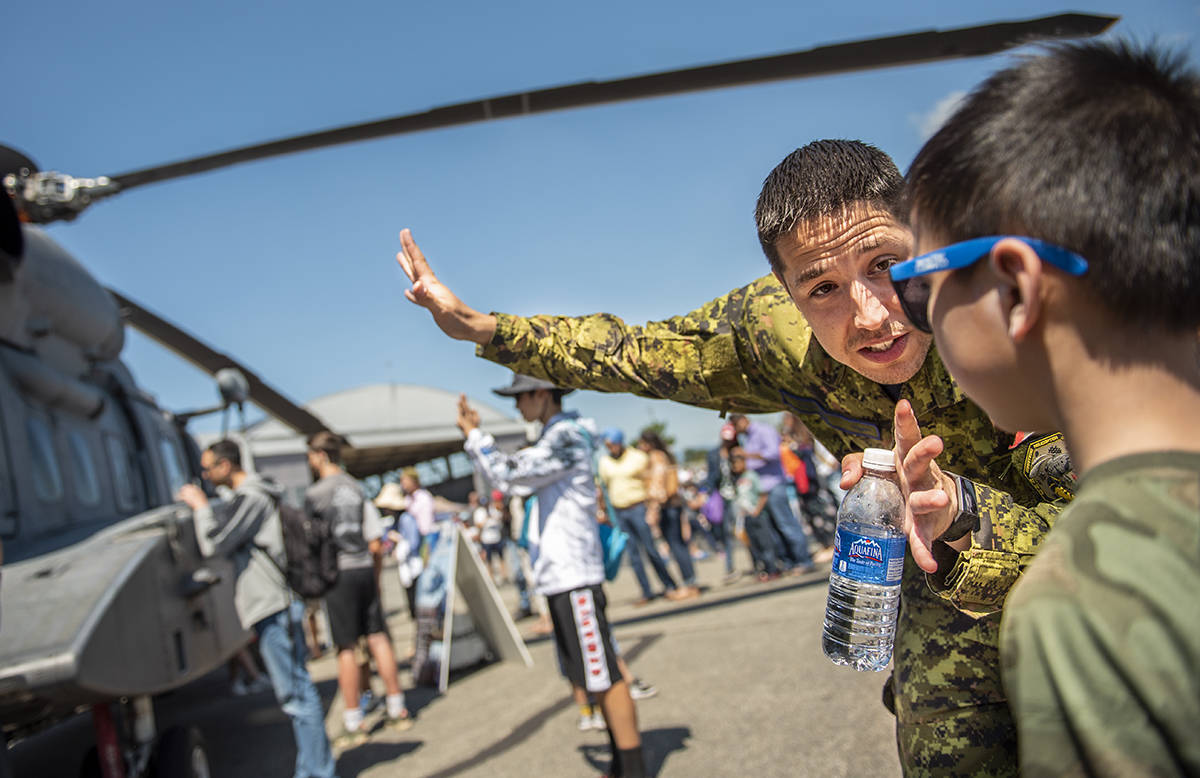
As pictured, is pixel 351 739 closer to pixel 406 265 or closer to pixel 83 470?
pixel 83 470

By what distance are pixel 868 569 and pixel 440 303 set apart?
139 centimetres

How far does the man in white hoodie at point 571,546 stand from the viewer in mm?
3955

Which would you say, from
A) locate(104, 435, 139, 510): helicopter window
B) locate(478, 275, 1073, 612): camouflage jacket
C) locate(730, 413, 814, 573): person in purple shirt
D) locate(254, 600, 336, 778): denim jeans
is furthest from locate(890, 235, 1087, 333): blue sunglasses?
locate(730, 413, 814, 573): person in purple shirt

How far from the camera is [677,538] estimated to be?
33.4 feet

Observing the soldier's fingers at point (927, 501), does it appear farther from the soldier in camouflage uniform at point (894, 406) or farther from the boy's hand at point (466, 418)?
the boy's hand at point (466, 418)

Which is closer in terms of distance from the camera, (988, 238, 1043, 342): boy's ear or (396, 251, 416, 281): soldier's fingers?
(988, 238, 1043, 342): boy's ear

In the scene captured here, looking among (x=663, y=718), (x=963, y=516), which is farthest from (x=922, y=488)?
(x=663, y=718)

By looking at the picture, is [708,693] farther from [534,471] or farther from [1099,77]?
[1099,77]

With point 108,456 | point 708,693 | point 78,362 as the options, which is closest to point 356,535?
point 108,456

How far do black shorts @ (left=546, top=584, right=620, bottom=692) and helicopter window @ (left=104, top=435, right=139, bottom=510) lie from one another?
3.64m

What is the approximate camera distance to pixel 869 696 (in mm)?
4754

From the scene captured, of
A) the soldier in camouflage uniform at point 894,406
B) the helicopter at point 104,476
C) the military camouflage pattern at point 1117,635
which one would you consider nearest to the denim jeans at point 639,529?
the helicopter at point 104,476

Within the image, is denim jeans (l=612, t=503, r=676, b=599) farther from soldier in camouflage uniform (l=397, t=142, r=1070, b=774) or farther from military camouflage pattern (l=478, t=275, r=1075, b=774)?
soldier in camouflage uniform (l=397, t=142, r=1070, b=774)

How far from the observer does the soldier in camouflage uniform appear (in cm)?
182
